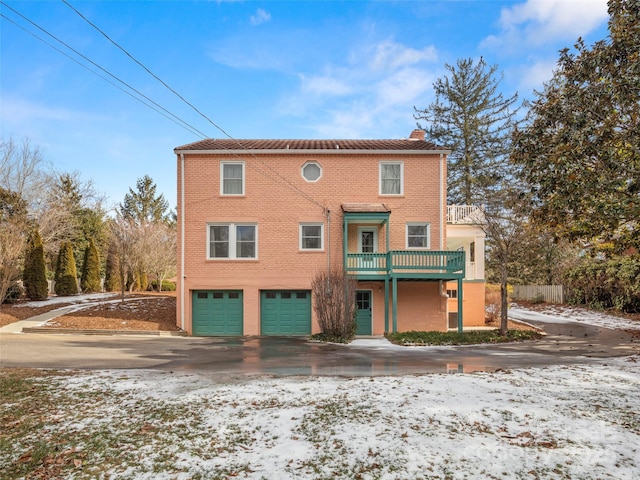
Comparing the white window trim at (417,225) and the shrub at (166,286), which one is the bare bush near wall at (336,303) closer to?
the white window trim at (417,225)

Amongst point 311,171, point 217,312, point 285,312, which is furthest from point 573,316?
point 217,312

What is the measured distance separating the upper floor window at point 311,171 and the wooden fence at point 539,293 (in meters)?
19.9

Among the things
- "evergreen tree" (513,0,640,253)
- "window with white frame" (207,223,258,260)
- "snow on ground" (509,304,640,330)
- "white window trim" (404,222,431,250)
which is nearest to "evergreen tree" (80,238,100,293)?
"window with white frame" (207,223,258,260)

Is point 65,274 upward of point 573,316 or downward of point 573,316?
upward

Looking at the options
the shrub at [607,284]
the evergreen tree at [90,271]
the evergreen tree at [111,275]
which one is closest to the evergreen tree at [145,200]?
the evergreen tree at [111,275]

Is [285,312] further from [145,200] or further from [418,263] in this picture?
[145,200]

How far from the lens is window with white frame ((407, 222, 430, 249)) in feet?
61.1

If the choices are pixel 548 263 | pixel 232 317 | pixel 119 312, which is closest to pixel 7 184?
pixel 119 312

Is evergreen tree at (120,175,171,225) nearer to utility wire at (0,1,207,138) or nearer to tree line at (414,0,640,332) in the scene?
utility wire at (0,1,207,138)

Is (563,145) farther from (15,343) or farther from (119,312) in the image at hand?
(119,312)

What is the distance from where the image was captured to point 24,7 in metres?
8.23

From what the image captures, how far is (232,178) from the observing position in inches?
736

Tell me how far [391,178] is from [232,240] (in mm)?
7658

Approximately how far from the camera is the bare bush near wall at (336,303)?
1514 centimetres
